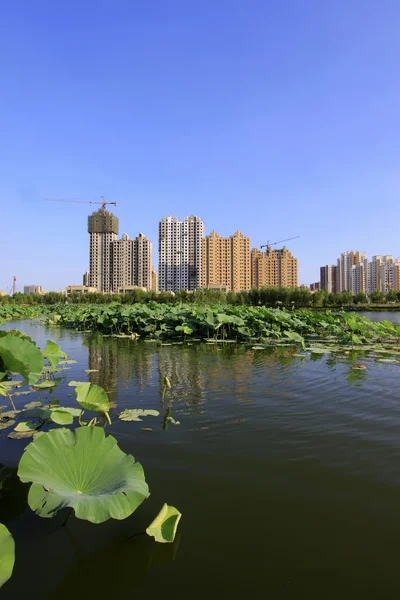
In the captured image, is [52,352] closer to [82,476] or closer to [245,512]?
[82,476]

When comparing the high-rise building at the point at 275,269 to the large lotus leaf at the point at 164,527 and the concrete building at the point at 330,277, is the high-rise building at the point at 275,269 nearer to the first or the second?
the concrete building at the point at 330,277

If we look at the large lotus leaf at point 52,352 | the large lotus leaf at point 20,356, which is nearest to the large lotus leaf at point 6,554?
the large lotus leaf at point 20,356

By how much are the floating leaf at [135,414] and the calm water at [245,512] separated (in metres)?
0.05

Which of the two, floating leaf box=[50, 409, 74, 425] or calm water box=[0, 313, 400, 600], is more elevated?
floating leaf box=[50, 409, 74, 425]

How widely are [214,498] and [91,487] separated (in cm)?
64

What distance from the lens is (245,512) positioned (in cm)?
180

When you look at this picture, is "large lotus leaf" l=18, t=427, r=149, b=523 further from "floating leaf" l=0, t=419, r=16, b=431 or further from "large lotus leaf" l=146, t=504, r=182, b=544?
"floating leaf" l=0, t=419, r=16, b=431

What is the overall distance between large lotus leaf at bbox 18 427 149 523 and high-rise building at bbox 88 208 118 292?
100 m

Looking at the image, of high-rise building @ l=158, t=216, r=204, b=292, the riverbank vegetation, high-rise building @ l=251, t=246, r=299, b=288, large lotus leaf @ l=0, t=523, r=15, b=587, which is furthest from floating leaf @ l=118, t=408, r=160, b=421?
high-rise building @ l=251, t=246, r=299, b=288

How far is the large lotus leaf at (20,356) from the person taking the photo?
8.04ft

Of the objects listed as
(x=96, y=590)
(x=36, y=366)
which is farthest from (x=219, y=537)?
(x=36, y=366)

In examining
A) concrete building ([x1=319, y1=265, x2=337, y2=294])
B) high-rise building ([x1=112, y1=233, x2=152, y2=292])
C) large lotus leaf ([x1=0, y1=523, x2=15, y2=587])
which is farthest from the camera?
concrete building ([x1=319, y1=265, x2=337, y2=294])

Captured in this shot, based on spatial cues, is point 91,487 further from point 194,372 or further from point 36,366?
point 194,372

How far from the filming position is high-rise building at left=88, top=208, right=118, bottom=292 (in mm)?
99500
